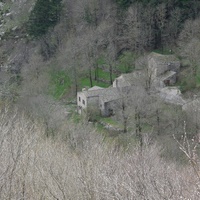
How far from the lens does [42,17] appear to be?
37.9m

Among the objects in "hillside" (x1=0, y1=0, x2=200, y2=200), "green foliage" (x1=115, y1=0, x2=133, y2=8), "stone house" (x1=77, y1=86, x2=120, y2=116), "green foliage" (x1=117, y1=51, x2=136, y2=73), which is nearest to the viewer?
"hillside" (x1=0, y1=0, x2=200, y2=200)

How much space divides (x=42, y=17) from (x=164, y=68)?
1288 cm

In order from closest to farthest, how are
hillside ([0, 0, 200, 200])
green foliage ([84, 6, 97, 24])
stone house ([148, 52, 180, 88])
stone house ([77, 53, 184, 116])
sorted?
hillside ([0, 0, 200, 200]) < stone house ([77, 53, 184, 116]) < stone house ([148, 52, 180, 88]) < green foliage ([84, 6, 97, 24])

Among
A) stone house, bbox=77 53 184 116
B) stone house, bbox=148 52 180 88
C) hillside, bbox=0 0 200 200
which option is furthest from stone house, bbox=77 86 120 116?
stone house, bbox=148 52 180 88

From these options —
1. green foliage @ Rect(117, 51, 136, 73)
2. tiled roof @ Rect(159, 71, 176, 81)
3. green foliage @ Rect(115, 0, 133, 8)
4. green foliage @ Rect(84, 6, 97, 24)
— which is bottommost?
tiled roof @ Rect(159, 71, 176, 81)

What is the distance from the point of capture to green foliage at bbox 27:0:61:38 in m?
37.8

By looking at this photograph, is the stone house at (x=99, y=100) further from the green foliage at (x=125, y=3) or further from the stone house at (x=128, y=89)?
the green foliage at (x=125, y=3)

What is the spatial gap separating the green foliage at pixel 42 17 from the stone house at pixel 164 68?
11184 mm

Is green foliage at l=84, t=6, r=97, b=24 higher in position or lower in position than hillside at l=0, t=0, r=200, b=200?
higher

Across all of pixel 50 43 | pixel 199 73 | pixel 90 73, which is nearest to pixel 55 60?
pixel 50 43

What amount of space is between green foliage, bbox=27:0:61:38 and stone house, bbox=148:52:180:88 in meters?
11.2

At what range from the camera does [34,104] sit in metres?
23.9

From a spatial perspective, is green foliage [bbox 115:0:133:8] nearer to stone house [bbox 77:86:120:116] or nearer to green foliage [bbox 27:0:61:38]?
green foliage [bbox 27:0:61:38]

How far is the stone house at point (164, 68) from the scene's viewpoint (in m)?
29.5
